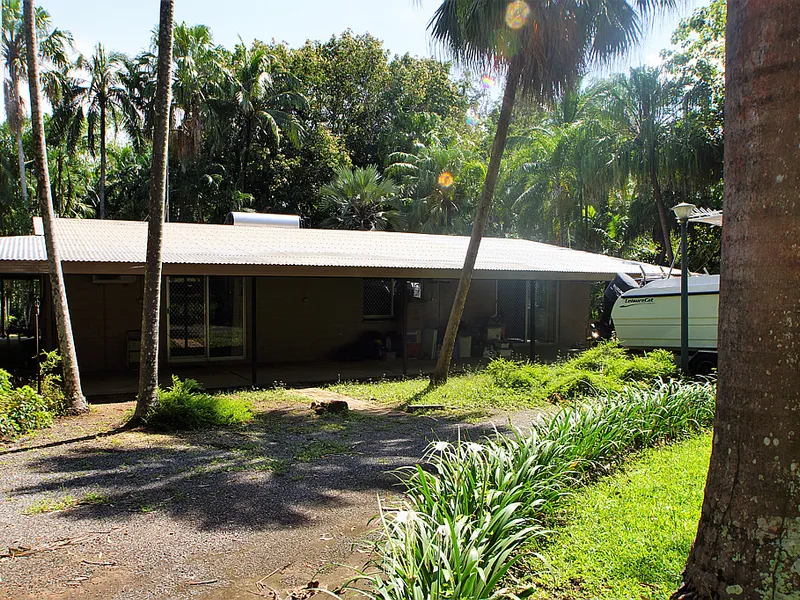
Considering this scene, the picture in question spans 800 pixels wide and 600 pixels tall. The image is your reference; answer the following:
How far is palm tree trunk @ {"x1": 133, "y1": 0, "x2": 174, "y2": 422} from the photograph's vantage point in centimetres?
758

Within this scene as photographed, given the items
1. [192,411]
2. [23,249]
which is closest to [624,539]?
[192,411]

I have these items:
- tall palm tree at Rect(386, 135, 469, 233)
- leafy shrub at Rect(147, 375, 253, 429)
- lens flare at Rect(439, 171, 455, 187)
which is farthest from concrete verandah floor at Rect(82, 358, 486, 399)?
lens flare at Rect(439, 171, 455, 187)

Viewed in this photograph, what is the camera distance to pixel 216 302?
1324 centimetres

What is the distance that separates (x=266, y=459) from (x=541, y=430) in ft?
8.89

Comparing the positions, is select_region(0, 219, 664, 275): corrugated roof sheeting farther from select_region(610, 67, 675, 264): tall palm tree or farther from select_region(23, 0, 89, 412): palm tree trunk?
select_region(610, 67, 675, 264): tall palm tree

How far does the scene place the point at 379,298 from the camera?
50.5 feet

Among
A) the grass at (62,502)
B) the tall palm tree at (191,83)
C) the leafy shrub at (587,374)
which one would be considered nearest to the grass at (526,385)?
the leafy shrub at (587,374)

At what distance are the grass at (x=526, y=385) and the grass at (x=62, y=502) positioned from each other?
15.9ft

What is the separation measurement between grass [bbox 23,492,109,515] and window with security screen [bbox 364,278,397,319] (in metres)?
10.2

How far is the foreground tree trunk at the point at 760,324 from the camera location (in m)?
2.67

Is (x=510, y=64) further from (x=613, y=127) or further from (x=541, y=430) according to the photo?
(x=613, y=127)

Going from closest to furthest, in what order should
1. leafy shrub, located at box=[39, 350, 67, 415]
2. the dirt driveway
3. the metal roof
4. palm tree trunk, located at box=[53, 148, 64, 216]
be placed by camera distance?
the dirt driveway < leafy shrub, located at box=[39, 350, 67, 415] < the metal roof < palm tree trunk, located at box=[53, 148, 64, 216]

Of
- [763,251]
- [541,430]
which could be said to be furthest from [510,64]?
[763,251]

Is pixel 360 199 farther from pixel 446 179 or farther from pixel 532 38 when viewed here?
pixel 532 38
